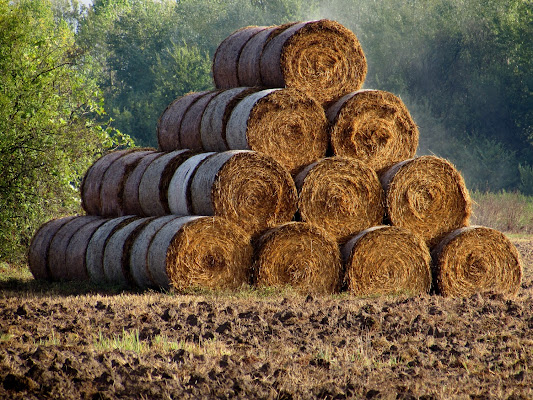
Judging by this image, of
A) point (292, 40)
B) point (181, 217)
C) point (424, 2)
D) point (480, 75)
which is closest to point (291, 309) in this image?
point (181, 217)

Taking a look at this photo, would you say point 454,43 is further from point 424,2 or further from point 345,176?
point 345,176

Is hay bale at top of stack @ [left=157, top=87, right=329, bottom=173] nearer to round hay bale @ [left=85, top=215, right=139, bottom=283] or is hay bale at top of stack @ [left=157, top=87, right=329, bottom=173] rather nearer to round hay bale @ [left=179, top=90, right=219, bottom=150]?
round hay bale @ [left=179, top=90, right=219, bottom=150]

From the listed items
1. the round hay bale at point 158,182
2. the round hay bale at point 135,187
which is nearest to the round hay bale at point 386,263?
the round hay bale at point 158,182

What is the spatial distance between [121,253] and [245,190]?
6.63 feet

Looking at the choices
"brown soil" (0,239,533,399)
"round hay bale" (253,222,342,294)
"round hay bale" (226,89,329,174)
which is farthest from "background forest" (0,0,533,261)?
"brown soil" (0,239,533,399)

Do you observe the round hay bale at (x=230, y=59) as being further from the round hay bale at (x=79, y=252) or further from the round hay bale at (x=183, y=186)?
the round hay bale at (x=79, y=252)

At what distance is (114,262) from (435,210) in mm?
4281

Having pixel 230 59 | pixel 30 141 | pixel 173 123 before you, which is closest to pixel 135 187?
pixel 173 123

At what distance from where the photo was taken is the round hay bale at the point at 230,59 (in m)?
11.4

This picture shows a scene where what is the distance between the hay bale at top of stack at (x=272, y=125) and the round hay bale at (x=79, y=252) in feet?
7.84

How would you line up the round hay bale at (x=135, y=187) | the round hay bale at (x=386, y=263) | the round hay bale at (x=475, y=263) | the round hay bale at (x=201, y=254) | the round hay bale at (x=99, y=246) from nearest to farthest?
the round hay bale at (x=201, y=254) → the round hay bale at (x=386, y=263) → the round hay bale at (x=475, y=263) → the round hay bale at (x=99, y=246) → the round hay bale at (x=135, y=187)

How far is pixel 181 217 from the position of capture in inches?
375

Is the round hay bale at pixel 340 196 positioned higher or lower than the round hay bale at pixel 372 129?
lower

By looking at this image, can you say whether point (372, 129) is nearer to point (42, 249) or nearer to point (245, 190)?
point (245, 190)
